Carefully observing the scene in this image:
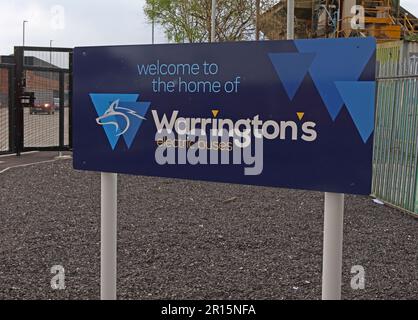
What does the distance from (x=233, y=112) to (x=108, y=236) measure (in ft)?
3.80

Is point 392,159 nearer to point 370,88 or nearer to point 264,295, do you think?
point 264,295

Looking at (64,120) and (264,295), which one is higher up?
(64,120)

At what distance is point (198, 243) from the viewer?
19.6 ft

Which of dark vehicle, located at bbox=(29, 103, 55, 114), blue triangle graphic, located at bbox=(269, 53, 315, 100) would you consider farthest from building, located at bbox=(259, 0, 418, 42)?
blue triangle graphic, located at bbox=(269, 53, 315, 100)

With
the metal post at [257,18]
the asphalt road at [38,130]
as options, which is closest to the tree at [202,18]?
the metal post at [257,18]

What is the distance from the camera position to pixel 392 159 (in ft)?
27.5

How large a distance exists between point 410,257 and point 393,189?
284 centimetres

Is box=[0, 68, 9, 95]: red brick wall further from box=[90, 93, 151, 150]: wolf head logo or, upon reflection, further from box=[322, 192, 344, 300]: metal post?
box=[322, 192, 344, 300]: metal post

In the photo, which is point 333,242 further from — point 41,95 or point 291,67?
point 41,95

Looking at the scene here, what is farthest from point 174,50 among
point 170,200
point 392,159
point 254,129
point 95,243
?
point 392,159

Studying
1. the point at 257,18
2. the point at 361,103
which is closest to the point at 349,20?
the point at 257,18

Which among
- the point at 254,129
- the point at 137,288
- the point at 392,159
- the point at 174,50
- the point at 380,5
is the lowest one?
the point at 137,288

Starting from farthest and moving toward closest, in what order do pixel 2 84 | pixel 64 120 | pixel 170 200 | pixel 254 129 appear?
pixel 64 120 → pixel 2 84 → pixel 170 200 → pixel 254 129

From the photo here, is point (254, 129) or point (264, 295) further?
point (264, 295)
